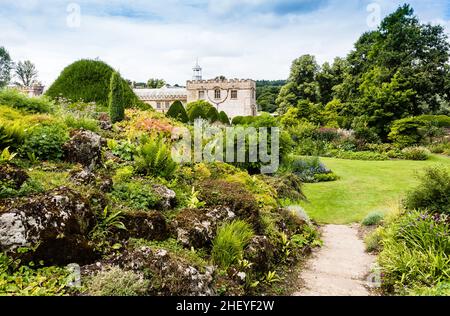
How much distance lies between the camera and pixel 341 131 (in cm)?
2336

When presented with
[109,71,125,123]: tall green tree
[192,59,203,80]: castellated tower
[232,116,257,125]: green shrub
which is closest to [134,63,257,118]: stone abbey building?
[192,59,203,80]: castellated tower

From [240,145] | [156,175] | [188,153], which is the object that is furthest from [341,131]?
[156,175]

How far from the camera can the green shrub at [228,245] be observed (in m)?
4.54

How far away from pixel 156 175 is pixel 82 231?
2.34 metres

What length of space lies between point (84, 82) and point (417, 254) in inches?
471

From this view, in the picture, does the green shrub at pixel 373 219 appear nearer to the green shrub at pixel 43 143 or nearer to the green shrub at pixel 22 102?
the green shrub at pixel 43 143

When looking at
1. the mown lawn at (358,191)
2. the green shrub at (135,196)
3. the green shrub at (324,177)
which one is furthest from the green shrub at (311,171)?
the green shrub at (135,196)

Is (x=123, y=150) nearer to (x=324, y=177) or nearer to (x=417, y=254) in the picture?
(x=417, y=254)

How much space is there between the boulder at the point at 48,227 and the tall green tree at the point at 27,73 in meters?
26.7

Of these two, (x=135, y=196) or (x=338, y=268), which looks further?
(x=338, y=268)

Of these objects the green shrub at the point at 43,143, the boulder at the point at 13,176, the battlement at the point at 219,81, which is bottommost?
the boulder at the point at 13,176

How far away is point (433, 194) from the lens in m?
6.66

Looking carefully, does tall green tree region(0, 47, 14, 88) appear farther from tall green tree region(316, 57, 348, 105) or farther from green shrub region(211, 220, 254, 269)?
tall green tree region(316, 57, 348, 105)

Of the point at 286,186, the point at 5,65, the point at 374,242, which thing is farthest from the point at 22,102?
the point at 5,65
